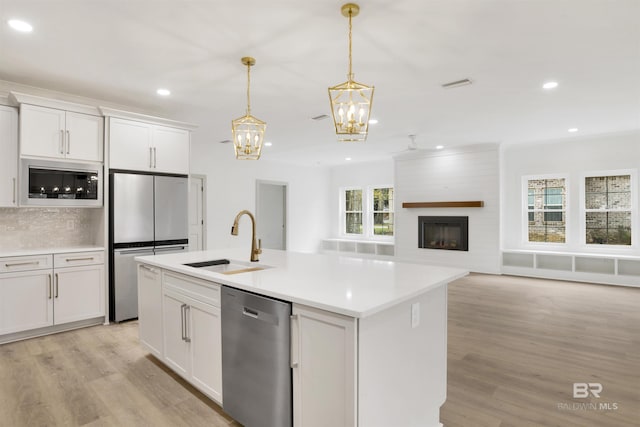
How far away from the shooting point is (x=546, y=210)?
22.3 feet

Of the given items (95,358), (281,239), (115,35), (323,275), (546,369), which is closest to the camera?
(323,275)

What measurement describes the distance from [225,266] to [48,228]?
249 cm

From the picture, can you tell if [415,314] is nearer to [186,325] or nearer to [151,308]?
[186,325]

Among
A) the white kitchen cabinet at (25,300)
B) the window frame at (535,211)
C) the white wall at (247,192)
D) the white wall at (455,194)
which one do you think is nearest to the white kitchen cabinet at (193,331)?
the white kitchen cabinet at (25,300)

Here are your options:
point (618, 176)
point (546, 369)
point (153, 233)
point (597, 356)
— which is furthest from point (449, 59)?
point (618, 176)

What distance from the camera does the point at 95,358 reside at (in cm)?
307

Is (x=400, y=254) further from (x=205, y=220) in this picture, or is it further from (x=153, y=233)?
(x=153, y=233)

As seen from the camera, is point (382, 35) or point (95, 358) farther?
point (95, 358)

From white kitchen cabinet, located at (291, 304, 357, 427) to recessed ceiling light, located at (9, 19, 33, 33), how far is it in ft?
9.14

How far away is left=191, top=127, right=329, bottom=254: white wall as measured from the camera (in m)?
7.06

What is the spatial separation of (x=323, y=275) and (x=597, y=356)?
2689 millimetres

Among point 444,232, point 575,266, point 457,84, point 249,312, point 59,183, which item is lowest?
point 575,266

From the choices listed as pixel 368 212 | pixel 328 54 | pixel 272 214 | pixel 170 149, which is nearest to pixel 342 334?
pixel 328 54

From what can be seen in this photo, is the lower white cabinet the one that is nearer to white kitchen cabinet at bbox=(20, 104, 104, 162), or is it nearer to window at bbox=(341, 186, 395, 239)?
white kitchen cabinet at bbox=(20, 104, 104, 162)
